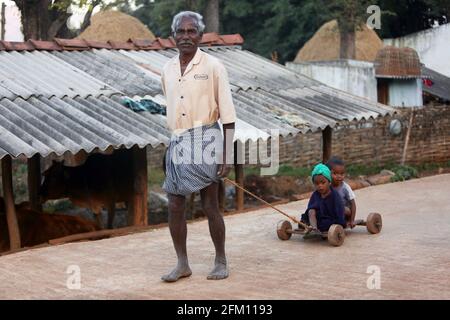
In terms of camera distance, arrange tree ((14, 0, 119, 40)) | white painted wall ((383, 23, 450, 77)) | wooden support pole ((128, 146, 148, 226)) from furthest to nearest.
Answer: white painted wall ((383, 23, 450, 77)), tree ((14, 0, 119, 40)), wooden support pole ((128, 146, 148, 226))

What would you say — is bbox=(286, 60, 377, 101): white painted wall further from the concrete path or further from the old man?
the old man

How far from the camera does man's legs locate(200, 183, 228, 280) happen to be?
5676 mm

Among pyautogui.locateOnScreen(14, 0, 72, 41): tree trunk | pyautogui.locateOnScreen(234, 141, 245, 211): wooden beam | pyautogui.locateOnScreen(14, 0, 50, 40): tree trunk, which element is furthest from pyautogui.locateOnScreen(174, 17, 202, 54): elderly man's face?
pyautogui.locateOnScreen(14, 0, 50, 40): tree trunk

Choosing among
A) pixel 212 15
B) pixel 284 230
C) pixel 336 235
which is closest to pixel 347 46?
pixel 212 15

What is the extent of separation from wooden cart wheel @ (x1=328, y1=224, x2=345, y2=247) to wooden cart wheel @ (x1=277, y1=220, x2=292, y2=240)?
561 mm

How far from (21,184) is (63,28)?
366 centimetres

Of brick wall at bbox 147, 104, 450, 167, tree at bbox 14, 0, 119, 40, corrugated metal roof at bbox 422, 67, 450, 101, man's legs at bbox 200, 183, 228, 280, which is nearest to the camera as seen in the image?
man's legs at bbox 200, 183, 228, 280

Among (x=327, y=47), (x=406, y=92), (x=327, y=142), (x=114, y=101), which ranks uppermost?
(x=327, y=47)

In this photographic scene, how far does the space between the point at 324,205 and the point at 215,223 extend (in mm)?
1827

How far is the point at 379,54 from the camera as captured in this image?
22.0 m

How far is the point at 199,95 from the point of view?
5570 millimetres

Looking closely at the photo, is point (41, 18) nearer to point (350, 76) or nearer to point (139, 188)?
point (139, 188)

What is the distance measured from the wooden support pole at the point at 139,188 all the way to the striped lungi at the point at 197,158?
4354 millimetres
